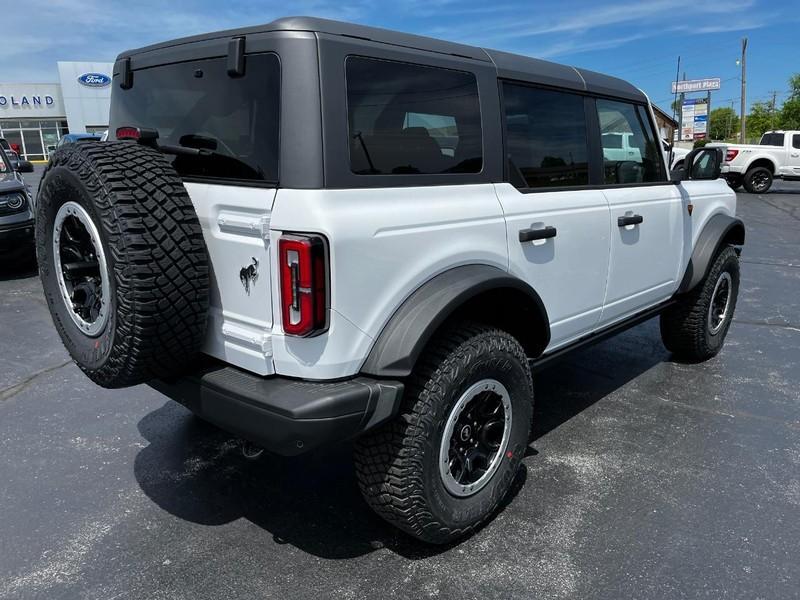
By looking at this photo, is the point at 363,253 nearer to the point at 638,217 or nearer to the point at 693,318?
the point at 638,217

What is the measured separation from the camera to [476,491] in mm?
2709

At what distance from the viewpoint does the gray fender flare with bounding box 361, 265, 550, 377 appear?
224 centimetres

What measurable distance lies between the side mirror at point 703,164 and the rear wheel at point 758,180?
18.1 metres

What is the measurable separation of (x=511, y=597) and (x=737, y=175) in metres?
21.2

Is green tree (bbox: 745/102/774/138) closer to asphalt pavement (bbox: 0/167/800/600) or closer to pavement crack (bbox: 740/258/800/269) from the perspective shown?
pavement crack (bbox: 740/258/800/269)

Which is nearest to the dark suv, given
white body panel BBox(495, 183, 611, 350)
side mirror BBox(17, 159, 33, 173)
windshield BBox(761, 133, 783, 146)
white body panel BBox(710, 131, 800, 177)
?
side mirror BBox(17, 159, 33, 173)

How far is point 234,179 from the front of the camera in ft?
7.66

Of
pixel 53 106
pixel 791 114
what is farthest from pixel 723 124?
pixel 53 106

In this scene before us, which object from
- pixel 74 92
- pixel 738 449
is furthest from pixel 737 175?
pixel 74 92

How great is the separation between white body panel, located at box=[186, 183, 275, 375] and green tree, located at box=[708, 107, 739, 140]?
94689mm

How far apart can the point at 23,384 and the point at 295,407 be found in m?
3.34

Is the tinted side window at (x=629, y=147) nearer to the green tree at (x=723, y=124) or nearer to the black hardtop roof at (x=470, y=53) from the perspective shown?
the black hardtop roof at (x=470, y=53)

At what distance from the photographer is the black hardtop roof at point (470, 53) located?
87.2 inches

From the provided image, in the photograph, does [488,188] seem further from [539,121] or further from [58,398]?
[58,398]
